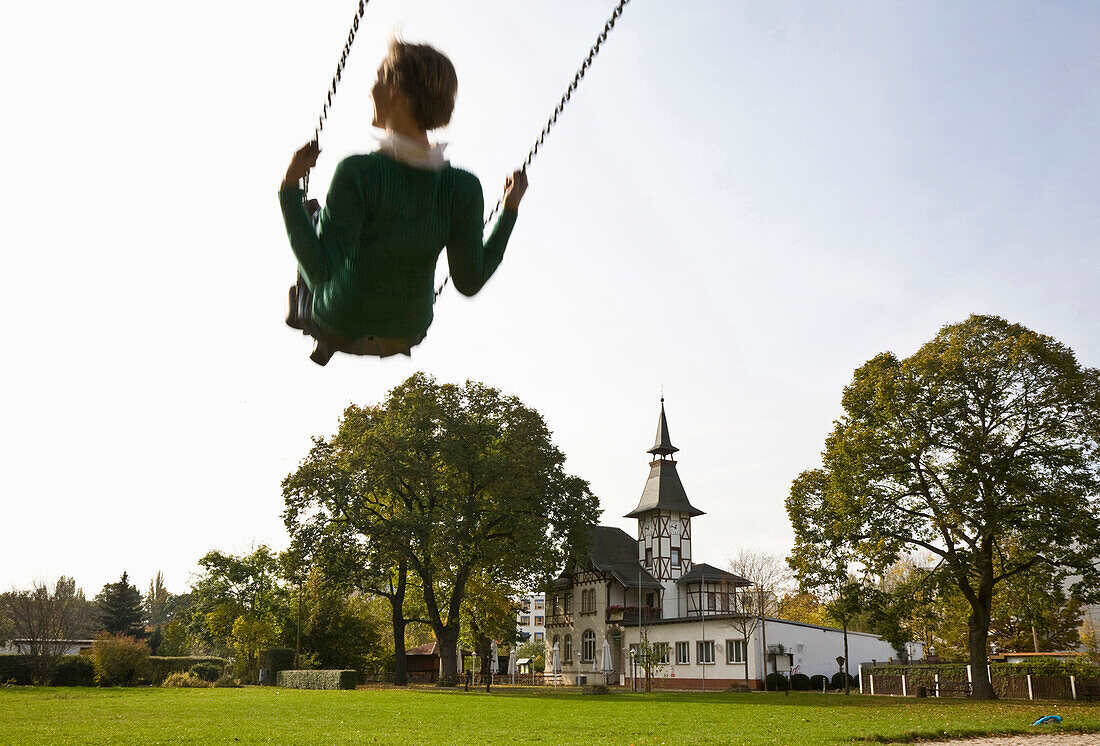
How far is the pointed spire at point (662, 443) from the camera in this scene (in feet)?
214

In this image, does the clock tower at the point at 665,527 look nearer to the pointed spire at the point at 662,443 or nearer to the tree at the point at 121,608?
the pointed spire at the point at 662,443

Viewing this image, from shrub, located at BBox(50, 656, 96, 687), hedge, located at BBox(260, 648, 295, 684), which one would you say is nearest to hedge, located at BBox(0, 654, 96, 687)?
shrub, located at BBox(50, 656, 96, 687)

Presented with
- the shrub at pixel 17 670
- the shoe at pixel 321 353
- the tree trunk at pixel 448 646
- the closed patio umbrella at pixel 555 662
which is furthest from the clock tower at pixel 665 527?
the shoe at pixel 321 353

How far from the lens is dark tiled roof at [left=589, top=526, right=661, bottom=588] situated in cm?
5928

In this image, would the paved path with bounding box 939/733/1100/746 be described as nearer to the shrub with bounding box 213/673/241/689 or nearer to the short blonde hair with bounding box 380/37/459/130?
the short blonde hair with bounding box 380/37/459/130

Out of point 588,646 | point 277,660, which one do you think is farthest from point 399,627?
point 588,646

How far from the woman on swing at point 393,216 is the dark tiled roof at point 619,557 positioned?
55.7 meters

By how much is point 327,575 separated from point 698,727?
28426 millimetres

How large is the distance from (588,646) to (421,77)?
61603mm

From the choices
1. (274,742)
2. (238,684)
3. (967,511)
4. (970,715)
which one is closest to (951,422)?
(967,511)

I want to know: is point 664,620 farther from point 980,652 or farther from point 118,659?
point 118,659

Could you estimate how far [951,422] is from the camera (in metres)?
31.3

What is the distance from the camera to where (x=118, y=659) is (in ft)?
142

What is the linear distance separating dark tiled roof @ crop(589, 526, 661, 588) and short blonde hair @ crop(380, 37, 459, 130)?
56042mm
